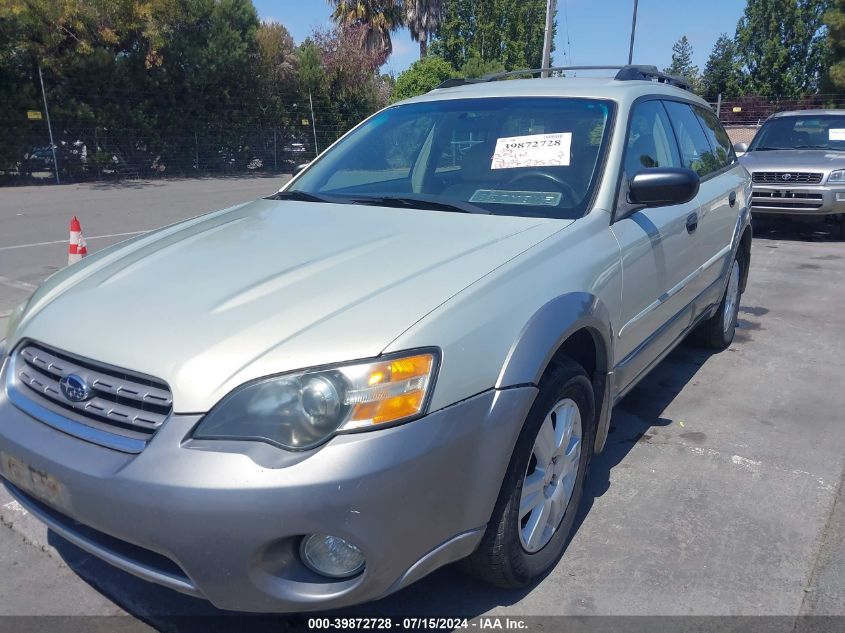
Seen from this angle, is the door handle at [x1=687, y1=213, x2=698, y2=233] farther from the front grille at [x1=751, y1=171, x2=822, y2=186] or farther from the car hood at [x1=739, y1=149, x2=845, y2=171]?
the front grille at [x1=751, y1=171, x2=822, y2=186]

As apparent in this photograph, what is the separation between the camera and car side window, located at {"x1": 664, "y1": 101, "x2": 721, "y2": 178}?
430 cm

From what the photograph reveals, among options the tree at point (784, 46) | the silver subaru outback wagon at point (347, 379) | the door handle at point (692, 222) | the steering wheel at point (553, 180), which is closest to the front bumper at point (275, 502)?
the silver subaru outback wagon at point (347, 379)

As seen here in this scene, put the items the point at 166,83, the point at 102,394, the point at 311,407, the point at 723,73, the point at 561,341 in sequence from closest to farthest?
the point at 311,407 < the point at 102,394 < the point at 561,341 < the point at 166,83 < the point at 723,73

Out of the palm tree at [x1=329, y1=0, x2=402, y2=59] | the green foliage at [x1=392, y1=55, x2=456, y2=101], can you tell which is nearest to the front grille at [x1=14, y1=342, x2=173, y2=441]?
the green foliage at [x1=392, y1=55, x2=456, y2=101]

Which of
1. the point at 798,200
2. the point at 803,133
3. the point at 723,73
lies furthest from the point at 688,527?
Answer: the point at 723,73

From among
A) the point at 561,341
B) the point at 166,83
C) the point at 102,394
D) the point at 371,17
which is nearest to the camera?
the point at 102,394

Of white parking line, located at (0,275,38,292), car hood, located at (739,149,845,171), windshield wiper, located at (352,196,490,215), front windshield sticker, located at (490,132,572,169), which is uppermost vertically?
front windshield sticker, located at (490,132,572,169)

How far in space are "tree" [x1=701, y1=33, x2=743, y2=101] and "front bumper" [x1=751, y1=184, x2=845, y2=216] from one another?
27.9m

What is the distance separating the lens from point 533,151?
11.1ft

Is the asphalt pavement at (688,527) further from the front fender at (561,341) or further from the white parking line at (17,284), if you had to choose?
the white parking line at (17,284)

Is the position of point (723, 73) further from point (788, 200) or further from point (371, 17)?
point (788, 200)

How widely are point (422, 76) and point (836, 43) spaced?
25137mm

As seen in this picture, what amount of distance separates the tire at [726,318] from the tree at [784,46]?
46.5 m

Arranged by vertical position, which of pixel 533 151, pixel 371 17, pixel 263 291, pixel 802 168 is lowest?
pixel 802 168
